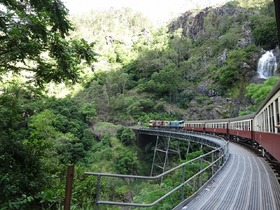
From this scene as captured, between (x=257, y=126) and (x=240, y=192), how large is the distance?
27.0 feet

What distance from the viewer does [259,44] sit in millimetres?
55438

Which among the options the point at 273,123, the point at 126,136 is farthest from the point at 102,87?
the point at 273,123

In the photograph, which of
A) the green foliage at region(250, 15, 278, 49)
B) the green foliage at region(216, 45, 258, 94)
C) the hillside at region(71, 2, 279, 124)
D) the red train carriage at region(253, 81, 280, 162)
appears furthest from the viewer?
the green foliage at region(250, 15, 278, 49)

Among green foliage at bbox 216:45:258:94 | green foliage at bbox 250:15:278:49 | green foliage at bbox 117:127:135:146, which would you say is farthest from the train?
green foliage at bbox 250:15:278:49

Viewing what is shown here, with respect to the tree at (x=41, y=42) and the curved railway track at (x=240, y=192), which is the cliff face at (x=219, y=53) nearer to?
the curved railway track at (x=240, y=192)

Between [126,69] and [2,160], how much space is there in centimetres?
6712

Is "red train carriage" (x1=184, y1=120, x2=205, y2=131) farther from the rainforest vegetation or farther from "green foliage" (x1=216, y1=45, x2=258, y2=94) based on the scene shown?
"green foliage" (x1=216, y1=45, x2=258, y2=94)

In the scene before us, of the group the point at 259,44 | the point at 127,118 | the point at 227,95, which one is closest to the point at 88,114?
the point at 127,118

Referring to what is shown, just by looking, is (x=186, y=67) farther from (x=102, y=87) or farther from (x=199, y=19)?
(x=199, y=19)

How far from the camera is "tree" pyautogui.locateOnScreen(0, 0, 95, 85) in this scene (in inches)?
154

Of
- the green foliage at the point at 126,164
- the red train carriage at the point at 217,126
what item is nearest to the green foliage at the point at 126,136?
the green foliage at the point at 126,164

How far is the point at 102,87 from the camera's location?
5600cm

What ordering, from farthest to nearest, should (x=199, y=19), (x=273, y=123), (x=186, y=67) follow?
(x=199, y=19), (x=186, y=67), (x=273, y=123)

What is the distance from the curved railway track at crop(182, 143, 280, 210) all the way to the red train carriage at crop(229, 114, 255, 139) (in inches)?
312
